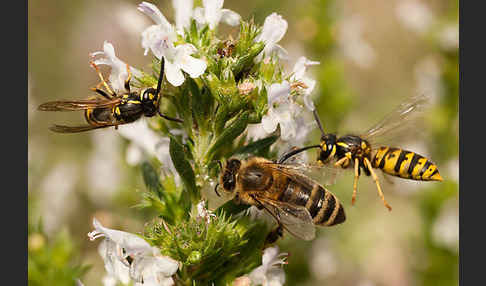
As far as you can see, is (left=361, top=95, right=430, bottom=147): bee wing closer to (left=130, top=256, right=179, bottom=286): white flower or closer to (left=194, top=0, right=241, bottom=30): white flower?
(left=194, top=0, right=241, bottom=30): white flower

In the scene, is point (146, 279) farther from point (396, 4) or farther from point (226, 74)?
point (396, 4)

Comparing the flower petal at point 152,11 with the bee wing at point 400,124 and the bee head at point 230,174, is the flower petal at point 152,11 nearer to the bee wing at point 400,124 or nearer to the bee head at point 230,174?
the bee head at point 230,174

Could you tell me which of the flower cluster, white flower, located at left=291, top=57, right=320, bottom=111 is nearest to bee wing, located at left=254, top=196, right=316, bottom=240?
the flower cluster

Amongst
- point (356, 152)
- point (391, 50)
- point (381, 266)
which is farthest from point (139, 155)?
point (391, 50)

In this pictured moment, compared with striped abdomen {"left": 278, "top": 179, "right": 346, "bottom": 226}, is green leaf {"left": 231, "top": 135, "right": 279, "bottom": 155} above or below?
above

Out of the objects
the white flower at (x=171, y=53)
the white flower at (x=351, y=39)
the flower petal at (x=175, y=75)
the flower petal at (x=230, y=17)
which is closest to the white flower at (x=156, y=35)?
the white flower at (x=171, y=53)

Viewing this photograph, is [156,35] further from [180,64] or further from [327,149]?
[327,149]
